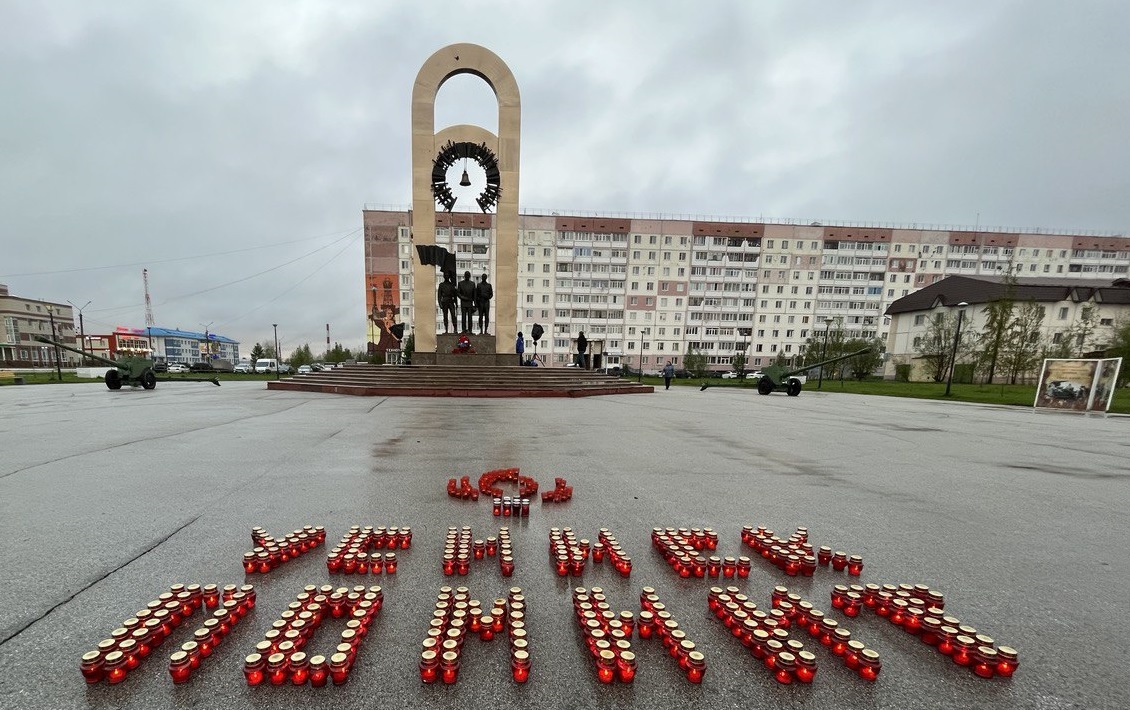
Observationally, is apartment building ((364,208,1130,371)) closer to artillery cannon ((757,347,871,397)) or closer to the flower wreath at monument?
artillery cannon ((757,347,871,397))

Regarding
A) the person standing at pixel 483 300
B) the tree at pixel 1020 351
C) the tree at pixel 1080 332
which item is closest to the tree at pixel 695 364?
the tree at pixel 1020 351

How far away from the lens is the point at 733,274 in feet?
208

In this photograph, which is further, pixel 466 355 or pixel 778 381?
pixel 778 381

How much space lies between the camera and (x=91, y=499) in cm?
410

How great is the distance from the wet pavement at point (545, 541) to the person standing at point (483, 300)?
13.4 m

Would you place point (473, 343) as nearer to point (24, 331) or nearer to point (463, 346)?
point (463, 346)

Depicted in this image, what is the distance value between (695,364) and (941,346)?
2642 cm

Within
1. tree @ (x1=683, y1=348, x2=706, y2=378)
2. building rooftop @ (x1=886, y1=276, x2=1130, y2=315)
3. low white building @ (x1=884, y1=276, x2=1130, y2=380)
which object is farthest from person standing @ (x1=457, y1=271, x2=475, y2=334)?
building rooftop @ (x1=886, y1=276, x2=1130, y2=315)

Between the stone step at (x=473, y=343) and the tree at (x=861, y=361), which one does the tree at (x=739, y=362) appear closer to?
the tree at (x=861, y=361)

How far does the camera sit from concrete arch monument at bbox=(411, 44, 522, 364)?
2419 cm

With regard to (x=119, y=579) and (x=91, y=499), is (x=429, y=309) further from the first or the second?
(x=119, y=579)

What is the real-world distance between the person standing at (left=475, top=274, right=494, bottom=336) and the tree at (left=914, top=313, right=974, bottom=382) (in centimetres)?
4496

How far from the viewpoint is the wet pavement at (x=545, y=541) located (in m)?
1.85

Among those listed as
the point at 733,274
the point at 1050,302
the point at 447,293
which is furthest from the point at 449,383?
the point at 1050,302
